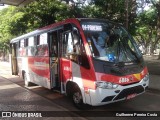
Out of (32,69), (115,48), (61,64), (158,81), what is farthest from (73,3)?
(115,48)

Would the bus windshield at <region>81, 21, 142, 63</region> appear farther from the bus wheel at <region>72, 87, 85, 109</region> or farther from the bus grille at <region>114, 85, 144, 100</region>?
the bus wheel at <region>72, 87, 85, 109</region>

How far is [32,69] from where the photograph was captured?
12570 millimetres

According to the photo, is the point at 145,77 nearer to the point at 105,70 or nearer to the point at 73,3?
the point at 105,70

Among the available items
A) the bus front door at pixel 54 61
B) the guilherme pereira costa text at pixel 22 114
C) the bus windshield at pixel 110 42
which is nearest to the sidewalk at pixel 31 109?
the guilherme pereira costa text at pixel 22 114

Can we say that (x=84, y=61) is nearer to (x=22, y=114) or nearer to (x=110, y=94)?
(x=110, y=94)

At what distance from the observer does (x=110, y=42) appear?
298 inches

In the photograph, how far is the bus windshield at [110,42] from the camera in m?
7.23

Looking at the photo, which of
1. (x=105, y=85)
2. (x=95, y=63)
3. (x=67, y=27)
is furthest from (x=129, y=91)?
(x=67, y=27)

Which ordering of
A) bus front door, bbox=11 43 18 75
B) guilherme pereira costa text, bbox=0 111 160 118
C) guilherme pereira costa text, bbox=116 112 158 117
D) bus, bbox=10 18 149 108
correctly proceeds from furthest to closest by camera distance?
bus front door, bbox=11 43 18 75, guilherme pereira costa text, bbox=0 111 160 118, guilherme pereira costa text, bbox=116 112 158 117, bus, bbox=10 18 149 108

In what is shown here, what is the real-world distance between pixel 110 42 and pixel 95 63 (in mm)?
1009

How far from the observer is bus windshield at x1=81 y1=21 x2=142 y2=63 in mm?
7230

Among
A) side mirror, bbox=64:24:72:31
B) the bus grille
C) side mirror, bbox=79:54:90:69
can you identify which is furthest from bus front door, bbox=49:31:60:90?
the bus grille

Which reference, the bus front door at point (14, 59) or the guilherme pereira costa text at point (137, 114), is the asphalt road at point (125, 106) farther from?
the bus front door at point (14, 59)

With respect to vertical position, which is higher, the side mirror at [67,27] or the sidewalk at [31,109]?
the side mirror at [67,27]
